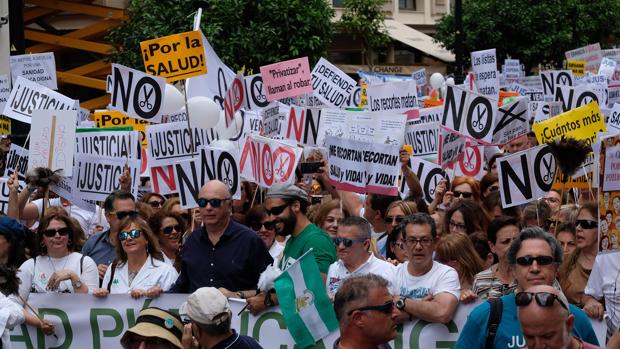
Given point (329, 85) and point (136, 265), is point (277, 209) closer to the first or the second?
point (136, 265)

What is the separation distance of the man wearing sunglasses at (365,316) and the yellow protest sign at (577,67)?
1573 centimetres

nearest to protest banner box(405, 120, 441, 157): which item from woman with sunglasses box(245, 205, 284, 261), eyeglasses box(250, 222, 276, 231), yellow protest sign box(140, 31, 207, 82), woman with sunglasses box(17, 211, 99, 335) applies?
yellow protest sign box(140, 31, 207, 82)

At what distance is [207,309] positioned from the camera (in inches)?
218

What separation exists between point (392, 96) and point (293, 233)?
23.4ft

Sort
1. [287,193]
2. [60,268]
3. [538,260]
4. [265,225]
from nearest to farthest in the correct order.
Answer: [538,260]
[287,193]
[60,268]
[265,225]

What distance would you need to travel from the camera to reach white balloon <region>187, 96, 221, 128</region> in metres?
12.4

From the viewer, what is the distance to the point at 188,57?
11781mm

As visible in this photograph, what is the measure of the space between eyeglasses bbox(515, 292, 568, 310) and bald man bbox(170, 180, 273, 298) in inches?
115

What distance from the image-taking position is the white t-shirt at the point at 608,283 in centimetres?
655

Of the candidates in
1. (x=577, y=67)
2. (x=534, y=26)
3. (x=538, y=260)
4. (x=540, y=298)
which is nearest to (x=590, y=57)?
(x=577, y=67)

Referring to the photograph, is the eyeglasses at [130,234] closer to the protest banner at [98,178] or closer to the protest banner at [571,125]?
the protest banner at [98,178]

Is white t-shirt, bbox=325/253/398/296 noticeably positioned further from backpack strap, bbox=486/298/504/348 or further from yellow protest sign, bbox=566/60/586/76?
yellow protest sign, bbox=566/60/586/76

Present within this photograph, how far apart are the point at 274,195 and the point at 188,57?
4.06m

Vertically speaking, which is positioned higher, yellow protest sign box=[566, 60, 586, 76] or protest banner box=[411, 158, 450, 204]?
yellow protest sign box=[566, 60, 586, 76]
